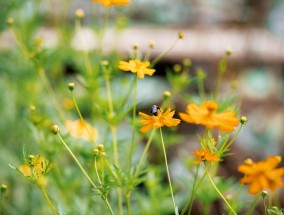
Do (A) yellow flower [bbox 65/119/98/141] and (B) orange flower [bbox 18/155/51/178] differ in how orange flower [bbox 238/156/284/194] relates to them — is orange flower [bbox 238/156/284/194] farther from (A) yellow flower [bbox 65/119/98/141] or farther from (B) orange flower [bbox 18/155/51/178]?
(A) yellow flower [bbox 65/119/98/141]

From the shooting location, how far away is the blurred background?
58.4 inches

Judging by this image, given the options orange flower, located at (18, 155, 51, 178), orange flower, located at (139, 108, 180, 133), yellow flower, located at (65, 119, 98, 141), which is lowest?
yellow flower, located at (65, 119, 98, 141)

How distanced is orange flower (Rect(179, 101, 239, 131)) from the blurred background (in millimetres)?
433

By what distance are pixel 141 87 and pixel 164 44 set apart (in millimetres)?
487

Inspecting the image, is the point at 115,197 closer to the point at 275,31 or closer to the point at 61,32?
the point at 61,32

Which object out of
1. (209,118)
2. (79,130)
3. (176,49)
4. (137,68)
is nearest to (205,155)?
(209,118)

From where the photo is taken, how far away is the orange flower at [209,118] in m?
0.57

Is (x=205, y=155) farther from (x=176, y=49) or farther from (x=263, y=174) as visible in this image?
(x=176, y=49)

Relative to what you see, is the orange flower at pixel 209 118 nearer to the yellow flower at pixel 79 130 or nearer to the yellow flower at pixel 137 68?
the yellow flower at pixel 137 68

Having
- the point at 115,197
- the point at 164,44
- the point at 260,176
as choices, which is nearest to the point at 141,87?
the point at 164,44

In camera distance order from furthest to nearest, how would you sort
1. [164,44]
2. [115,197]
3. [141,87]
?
1. [164,44]
2. [141,87]
3. [115,197]

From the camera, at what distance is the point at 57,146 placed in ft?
3.06

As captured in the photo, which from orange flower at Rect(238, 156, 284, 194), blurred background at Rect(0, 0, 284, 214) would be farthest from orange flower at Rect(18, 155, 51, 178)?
blurred background at Rect(0, 0, 284, 214)

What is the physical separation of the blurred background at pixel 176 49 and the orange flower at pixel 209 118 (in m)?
0.43
